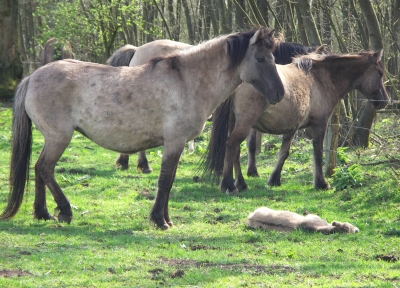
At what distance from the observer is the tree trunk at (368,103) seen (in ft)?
36.4

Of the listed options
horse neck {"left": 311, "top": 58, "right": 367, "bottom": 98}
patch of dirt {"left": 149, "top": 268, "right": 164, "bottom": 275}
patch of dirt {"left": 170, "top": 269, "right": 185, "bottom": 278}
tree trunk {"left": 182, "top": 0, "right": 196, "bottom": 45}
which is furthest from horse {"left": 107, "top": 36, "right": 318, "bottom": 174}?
tree trunk {"left": 182, "top": 0, "right": 196, "bottom": 45}

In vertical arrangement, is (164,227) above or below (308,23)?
below

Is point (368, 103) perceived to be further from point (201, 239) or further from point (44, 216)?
point (44, 216)

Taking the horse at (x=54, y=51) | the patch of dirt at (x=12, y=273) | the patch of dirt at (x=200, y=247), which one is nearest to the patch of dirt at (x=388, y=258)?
the patch of dirt at (x=200, y=247)

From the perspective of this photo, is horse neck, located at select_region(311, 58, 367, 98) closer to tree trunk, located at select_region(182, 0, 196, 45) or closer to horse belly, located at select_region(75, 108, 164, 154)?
horse belly, located at select_region(75, 108, 164, 154)

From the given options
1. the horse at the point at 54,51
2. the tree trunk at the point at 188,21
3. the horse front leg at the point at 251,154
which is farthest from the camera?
the tree trunk at the point at 188,21

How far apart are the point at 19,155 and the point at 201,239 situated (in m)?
2.53

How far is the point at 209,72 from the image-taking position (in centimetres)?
805

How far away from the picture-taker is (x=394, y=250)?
6.79 meters

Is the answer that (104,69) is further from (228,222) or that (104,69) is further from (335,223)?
(335,223)

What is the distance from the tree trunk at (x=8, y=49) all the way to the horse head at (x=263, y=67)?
47.3 feet

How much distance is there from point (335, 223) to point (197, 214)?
2126 mm

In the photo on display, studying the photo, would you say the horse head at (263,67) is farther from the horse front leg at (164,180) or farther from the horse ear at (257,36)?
the horse front leg at (164,180)

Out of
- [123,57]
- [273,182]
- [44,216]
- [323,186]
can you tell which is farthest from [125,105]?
[123,57]
